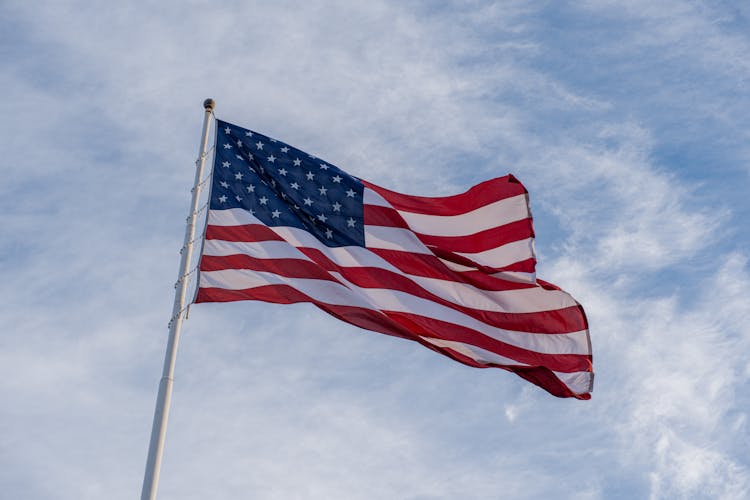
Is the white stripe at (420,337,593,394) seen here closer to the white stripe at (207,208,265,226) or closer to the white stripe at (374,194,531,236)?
the white stripe at (374,194,531,236)

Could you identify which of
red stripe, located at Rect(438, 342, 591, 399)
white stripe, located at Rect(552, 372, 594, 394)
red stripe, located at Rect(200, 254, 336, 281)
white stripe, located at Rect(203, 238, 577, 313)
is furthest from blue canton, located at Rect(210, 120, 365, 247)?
white stripe, located at Rect(552, 372, 594, 394)

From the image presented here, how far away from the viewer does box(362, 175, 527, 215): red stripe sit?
66.7 ft

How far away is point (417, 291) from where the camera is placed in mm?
19125

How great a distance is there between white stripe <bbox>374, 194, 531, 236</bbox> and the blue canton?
48.8 inches

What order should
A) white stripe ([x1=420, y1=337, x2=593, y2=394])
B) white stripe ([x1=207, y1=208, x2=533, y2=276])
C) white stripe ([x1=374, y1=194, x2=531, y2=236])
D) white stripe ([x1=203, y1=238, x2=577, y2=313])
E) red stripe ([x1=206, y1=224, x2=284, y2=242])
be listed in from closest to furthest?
red stripe ([x1=206, y1=224, x2=284, y2=242]) < white stripe ([x1=207, y1=208, x2=533, y2=276]) < white stripe ([x1=420, y1=337, x2=593, y2=394]) < white stripe ([x1=203, y1=238, x2=577, y2=313]) < white stripe ([x1=374, y1=194, x2=531, y2=236])

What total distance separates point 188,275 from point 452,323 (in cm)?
499

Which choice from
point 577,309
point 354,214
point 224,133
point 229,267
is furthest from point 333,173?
point 577,309

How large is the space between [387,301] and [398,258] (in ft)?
3.49

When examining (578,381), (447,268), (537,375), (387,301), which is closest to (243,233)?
(387,301)

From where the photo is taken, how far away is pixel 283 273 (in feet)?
Result: 58.3

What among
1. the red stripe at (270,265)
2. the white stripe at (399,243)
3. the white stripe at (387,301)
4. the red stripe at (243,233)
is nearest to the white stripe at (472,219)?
the white stripe at (399,243)

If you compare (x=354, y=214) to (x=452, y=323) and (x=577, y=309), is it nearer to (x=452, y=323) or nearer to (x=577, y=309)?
(x=452, y=323)

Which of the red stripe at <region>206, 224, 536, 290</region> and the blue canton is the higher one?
the blue canton

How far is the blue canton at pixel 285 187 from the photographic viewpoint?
18672 millimetres
